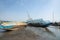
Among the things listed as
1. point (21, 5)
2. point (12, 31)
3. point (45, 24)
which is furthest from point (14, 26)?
point (45, 24)

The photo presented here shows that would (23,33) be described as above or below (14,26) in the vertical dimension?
below

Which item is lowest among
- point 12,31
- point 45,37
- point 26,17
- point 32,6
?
point 45,37

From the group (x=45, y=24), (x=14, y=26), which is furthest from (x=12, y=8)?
(x=45, y=24)

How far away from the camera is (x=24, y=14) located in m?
1.48

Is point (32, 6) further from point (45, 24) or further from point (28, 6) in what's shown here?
point (45, 24)

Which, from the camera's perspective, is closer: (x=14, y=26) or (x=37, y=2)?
(x=14, y=26)

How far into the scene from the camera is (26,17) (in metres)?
1.48

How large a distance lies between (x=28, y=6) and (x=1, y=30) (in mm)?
487

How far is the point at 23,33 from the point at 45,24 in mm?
320

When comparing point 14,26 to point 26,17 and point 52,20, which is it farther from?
point 52,20

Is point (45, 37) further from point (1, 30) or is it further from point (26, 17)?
point (1, 30)

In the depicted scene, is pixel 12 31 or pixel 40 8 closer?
pixel 12 31

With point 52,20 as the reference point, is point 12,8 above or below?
above

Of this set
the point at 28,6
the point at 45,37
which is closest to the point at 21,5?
the point at 28,6
